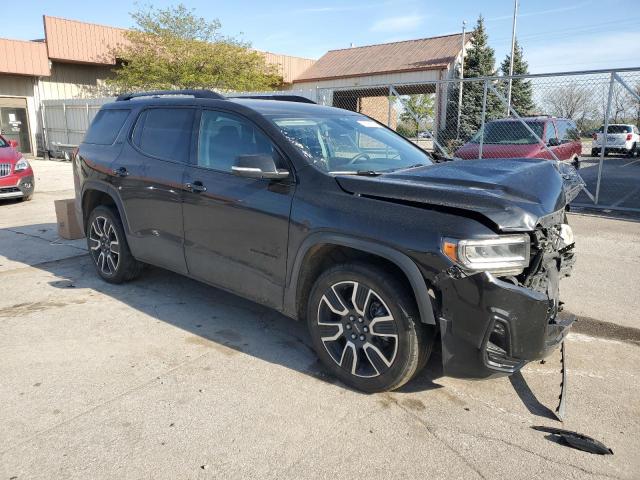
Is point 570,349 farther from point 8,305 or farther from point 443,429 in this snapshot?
point 8,305

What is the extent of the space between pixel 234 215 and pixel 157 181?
1058 millimetres

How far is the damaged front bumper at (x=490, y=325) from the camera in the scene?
8.82 ft

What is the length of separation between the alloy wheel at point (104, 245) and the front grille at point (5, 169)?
619 cm

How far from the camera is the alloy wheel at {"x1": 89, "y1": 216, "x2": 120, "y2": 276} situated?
5.16 meters

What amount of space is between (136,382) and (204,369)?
17.6 inches

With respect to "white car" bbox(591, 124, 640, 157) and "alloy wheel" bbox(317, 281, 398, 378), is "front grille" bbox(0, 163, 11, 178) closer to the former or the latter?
"alloy wheel" bbox(317, 281, 398, 378)

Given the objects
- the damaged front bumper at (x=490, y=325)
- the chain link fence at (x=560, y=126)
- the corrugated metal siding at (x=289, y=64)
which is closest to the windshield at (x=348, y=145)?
the damaged front bumper at (x=490, y=325)

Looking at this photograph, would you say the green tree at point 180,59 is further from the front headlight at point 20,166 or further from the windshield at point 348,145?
the windshield at point 348,145

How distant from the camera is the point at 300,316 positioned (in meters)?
3.63

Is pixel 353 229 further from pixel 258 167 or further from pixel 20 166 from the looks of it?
pixel 20 166

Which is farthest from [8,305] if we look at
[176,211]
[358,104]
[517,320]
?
[358,104]

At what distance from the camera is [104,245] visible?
17.4 ft

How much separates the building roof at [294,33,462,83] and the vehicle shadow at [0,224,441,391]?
A: 83.3 ft

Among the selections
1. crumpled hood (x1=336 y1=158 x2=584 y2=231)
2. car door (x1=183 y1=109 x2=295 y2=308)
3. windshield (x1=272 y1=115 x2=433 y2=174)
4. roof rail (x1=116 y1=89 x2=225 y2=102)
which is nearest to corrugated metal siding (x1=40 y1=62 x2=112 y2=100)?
roof rail (x1=116 y1=89 x2=225 y2=102)
